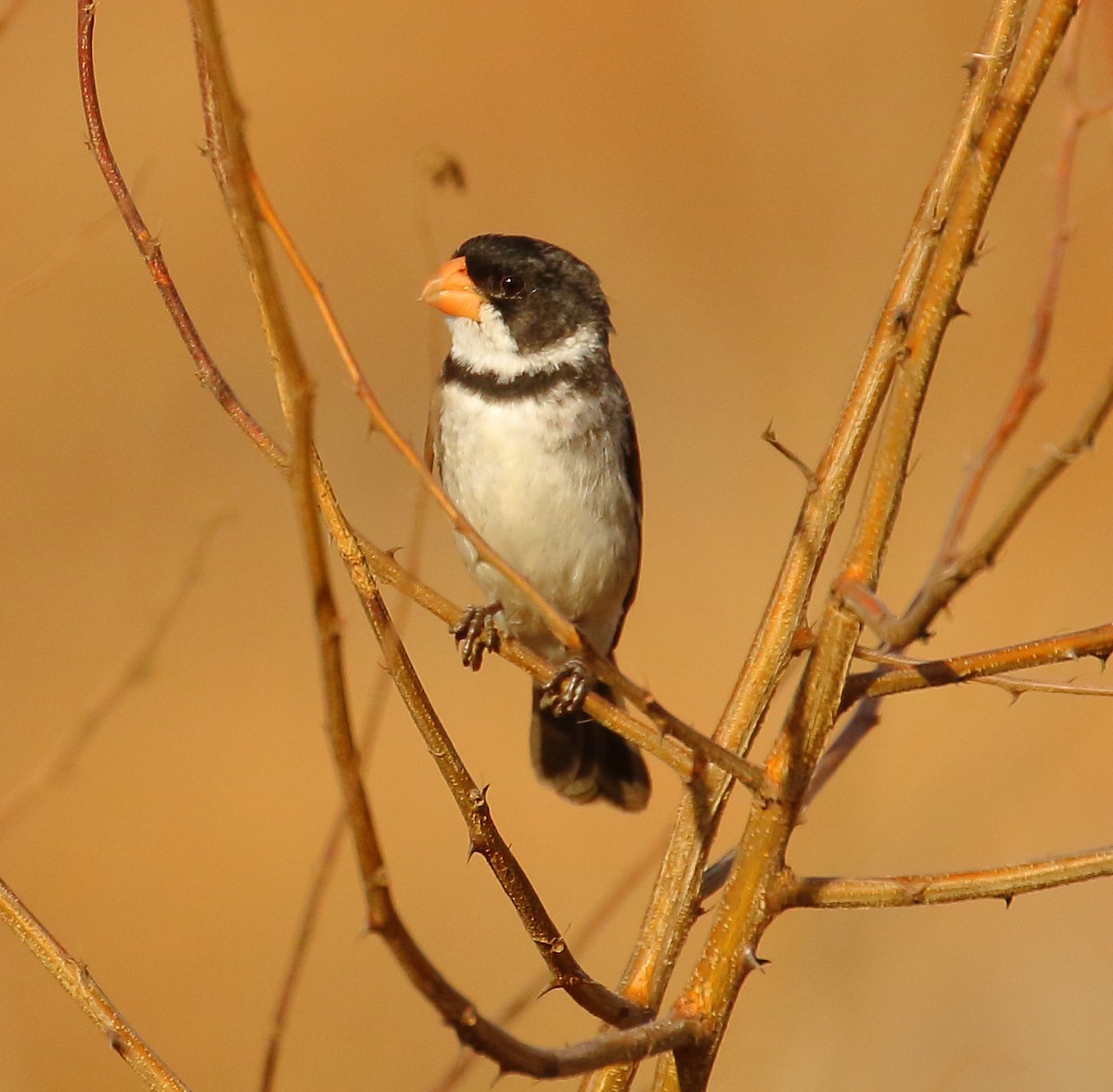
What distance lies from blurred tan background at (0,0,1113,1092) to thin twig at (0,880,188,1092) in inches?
95.1

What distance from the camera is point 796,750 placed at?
1998 millimetres

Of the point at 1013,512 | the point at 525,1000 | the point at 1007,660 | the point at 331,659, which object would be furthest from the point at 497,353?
the point at 331,659

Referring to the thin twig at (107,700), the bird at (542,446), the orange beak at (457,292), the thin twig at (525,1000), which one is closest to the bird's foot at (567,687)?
the bird at (542,446)

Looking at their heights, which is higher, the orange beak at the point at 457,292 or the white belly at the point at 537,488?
the orange beak at the point at 457,292

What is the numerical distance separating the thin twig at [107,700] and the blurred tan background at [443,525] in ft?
6.29

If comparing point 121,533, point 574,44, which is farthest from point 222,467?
point 574,44

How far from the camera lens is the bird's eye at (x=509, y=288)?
4125mm

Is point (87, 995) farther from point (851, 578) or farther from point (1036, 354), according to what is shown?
point (1036, 354)

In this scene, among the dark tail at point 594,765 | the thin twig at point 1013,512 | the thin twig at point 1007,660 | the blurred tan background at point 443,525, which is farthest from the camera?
the blurred tan background at point 443,525

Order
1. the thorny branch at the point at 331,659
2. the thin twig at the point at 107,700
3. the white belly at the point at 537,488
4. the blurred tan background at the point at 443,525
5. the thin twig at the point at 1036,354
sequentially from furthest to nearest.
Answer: the blurred tan background at the point at 443,525, the white belly at the point at 537,488, the thin twig at the point at 107,700, the thin twig at the point at 1036,354, the thorny branch at the point at 331,659

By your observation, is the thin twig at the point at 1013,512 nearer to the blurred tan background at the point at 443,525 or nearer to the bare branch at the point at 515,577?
the bare branch at the point at 515,577

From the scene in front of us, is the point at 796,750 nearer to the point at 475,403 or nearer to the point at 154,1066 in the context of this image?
the point at 154,1066

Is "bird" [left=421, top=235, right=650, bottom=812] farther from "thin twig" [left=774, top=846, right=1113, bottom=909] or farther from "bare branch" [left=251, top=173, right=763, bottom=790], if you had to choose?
"bare branch" [left=251, top=173, right=763, bottom=790]

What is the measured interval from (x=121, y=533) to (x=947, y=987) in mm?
5158
